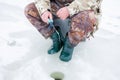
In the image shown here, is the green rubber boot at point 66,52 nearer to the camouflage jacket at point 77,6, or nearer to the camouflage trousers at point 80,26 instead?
the camouflage trousers at point 80,26

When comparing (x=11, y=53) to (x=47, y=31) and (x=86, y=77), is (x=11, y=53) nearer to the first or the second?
(x=47, y=31)

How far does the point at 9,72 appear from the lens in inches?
84.6

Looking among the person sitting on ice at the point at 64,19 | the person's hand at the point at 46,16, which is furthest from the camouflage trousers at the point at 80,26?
the person's hand at the point at 46,16

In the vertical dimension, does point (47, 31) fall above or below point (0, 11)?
above

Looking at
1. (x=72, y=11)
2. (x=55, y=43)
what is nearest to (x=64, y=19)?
(x=72, y=11)

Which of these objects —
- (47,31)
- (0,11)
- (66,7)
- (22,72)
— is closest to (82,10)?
(66,7)

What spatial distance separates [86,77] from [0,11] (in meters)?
1.56

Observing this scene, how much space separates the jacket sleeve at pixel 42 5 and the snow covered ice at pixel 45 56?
1.26 ft

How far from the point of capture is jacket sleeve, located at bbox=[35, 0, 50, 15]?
226cm

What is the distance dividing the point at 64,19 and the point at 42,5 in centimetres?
20

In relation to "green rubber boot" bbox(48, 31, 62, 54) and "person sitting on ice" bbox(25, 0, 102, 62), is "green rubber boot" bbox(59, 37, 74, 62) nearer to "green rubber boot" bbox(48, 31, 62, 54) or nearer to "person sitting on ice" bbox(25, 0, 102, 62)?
"person sitting on ice" bbox(25, 0, 102, 62)

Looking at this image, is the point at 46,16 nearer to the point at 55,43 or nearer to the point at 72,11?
the point at 72,11

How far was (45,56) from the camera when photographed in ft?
7.89

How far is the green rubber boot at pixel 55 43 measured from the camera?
2.42 meters
